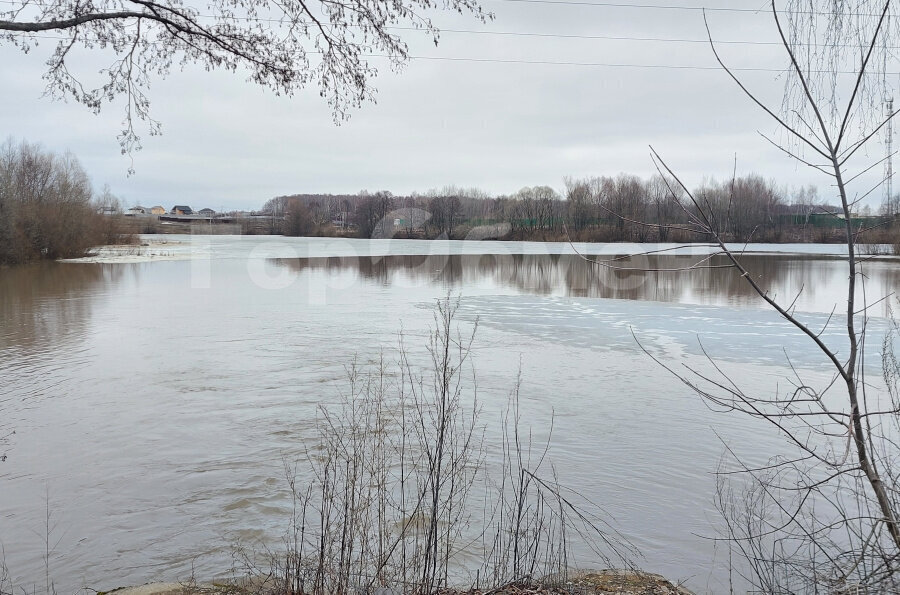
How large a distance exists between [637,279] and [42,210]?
32.6 metres

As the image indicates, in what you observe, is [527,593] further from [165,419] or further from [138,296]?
[138,296]

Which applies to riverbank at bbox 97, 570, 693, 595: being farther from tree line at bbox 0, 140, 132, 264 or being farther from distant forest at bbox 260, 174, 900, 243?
distant forest at bbox 260, 174, 900, 243

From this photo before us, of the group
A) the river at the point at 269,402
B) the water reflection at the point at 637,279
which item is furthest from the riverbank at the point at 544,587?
the water reflection at the point at 637,279

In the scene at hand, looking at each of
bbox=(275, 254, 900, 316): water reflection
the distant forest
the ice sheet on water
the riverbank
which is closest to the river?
the ice sheet on water

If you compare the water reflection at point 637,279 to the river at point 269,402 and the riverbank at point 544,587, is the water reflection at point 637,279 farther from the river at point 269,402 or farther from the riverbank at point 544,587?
the riverbank at point 544,587

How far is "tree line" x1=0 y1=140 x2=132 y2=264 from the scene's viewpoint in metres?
32.0

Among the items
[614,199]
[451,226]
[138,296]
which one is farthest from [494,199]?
[138,296]

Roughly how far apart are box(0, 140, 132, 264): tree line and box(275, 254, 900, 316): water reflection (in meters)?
13.0

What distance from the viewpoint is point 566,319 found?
15.5 m

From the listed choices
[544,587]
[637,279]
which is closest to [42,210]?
[637,279]

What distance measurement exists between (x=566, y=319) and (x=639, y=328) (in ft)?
6.31

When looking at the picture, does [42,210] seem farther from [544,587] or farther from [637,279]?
[544,587]

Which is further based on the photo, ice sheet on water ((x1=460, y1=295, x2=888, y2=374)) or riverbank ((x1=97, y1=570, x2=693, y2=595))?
ice sheet on water ((x1=460, y1=295, x2=888, y2=374))

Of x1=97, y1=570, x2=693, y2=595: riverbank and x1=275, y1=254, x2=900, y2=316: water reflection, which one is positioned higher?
x1=275, y1=254, x2=900, y2=316: water reflection
